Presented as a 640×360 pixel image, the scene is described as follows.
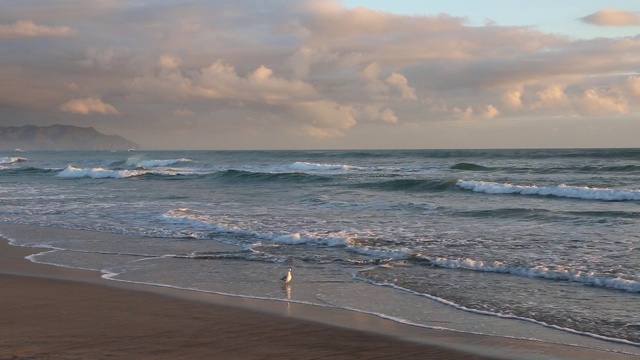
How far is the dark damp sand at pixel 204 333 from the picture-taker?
596 cm

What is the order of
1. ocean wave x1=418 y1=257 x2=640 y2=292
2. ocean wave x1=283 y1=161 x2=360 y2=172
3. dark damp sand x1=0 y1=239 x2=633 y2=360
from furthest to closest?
1. ocean wave x1=283 y1=161 x2=360 y2=172
2. ocean wave x1=418 y1=257 x2=640 y2=292
3. dark damp sand x1=0 y1=239 x2=633 y2=360

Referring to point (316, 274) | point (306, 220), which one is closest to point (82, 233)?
point (306, 220)

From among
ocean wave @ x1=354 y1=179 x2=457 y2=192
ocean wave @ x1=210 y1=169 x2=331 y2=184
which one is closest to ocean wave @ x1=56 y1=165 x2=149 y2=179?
ocean wave @ x1=210 y1=169 x2=331 y2=184

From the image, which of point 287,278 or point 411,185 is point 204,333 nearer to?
point 287,278

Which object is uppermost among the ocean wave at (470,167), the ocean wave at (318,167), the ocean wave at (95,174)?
the ocean wave at (470,167)

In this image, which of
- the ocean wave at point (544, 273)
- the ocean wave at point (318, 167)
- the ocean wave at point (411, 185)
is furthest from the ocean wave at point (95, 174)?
the ocean wave at point (544, 273)

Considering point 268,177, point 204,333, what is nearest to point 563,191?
point 268,177

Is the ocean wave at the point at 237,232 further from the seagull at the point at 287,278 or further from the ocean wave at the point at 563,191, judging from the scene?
the ocean wave at the point at 563,191

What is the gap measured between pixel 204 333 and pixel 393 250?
233 inches

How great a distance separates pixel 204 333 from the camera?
21.7 feet

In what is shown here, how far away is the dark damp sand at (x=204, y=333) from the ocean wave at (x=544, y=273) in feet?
10.1

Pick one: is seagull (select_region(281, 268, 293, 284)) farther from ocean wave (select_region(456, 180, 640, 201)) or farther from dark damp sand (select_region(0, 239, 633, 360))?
ocean wave (select_region(456, 180, 640, 201))

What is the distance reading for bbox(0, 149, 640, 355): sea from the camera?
25.6 ft

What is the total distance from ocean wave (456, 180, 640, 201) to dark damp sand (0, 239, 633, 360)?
727 inches
